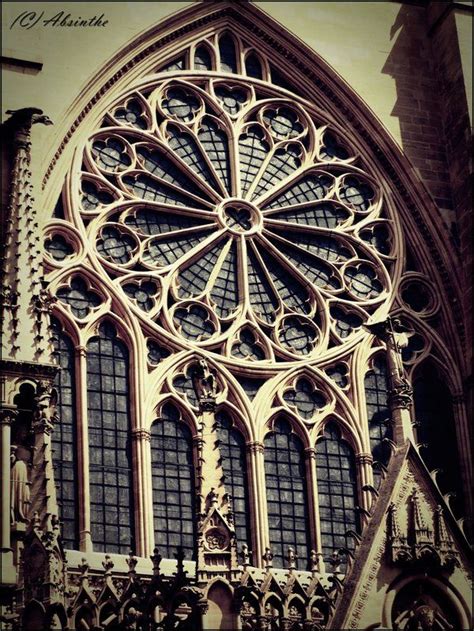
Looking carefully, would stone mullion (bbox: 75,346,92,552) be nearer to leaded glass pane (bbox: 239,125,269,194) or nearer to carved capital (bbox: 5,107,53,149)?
carved capital (bbox: 5,107,53,149)

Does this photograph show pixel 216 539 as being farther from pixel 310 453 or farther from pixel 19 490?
pixel 310 453

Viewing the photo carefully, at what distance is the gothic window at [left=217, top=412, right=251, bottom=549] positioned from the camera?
35062 millimetres

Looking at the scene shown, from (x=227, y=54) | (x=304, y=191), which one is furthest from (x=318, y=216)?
(x=227, y=54)

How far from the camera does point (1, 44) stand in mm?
36531

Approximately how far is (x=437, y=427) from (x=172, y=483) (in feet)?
16.0

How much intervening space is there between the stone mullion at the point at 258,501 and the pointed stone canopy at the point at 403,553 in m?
2.36

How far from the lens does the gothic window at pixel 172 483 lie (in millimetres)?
34562

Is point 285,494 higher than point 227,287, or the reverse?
point 227,287

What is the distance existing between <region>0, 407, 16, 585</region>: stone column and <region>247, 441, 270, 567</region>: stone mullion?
4891 mm

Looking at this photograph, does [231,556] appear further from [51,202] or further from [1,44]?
[1,44]

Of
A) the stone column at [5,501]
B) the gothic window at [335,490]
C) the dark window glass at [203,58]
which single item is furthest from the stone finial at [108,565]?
the dark window glass at [203,58]

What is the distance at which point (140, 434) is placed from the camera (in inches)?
1377

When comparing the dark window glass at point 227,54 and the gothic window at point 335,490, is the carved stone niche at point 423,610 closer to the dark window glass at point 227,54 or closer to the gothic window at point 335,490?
the gothic window at point 335,490

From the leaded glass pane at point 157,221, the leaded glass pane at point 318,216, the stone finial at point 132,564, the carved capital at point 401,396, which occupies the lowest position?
the stone finial at point 132,564
